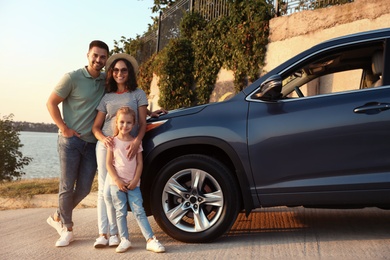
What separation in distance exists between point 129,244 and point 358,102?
2365 mm

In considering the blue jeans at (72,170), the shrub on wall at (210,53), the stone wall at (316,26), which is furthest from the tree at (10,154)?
the blue jeans at (72,170)

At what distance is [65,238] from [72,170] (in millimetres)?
661

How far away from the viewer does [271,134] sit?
4352mm

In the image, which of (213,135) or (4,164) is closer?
(213,135)

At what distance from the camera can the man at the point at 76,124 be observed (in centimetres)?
488

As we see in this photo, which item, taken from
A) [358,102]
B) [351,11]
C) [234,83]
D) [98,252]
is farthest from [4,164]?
[358,102]

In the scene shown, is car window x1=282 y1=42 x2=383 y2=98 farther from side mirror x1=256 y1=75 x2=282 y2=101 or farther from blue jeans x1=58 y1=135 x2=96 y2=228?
blue jeans x1=58 y1=135 x2=96 y2=228

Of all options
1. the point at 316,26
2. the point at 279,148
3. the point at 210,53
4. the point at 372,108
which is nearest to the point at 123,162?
the point at 279,148

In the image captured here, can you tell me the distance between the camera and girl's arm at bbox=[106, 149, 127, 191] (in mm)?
4500

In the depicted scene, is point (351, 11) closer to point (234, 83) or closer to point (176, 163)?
point (234, 83)

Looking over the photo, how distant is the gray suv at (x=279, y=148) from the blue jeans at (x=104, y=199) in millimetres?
356

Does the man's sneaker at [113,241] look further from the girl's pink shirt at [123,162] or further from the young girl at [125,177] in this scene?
the girl's pink shirt at [123,162]

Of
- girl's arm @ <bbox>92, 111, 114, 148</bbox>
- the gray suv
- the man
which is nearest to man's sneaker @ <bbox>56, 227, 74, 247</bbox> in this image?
the man

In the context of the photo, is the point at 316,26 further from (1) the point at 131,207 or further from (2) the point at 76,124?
(1) the point at 131,207
